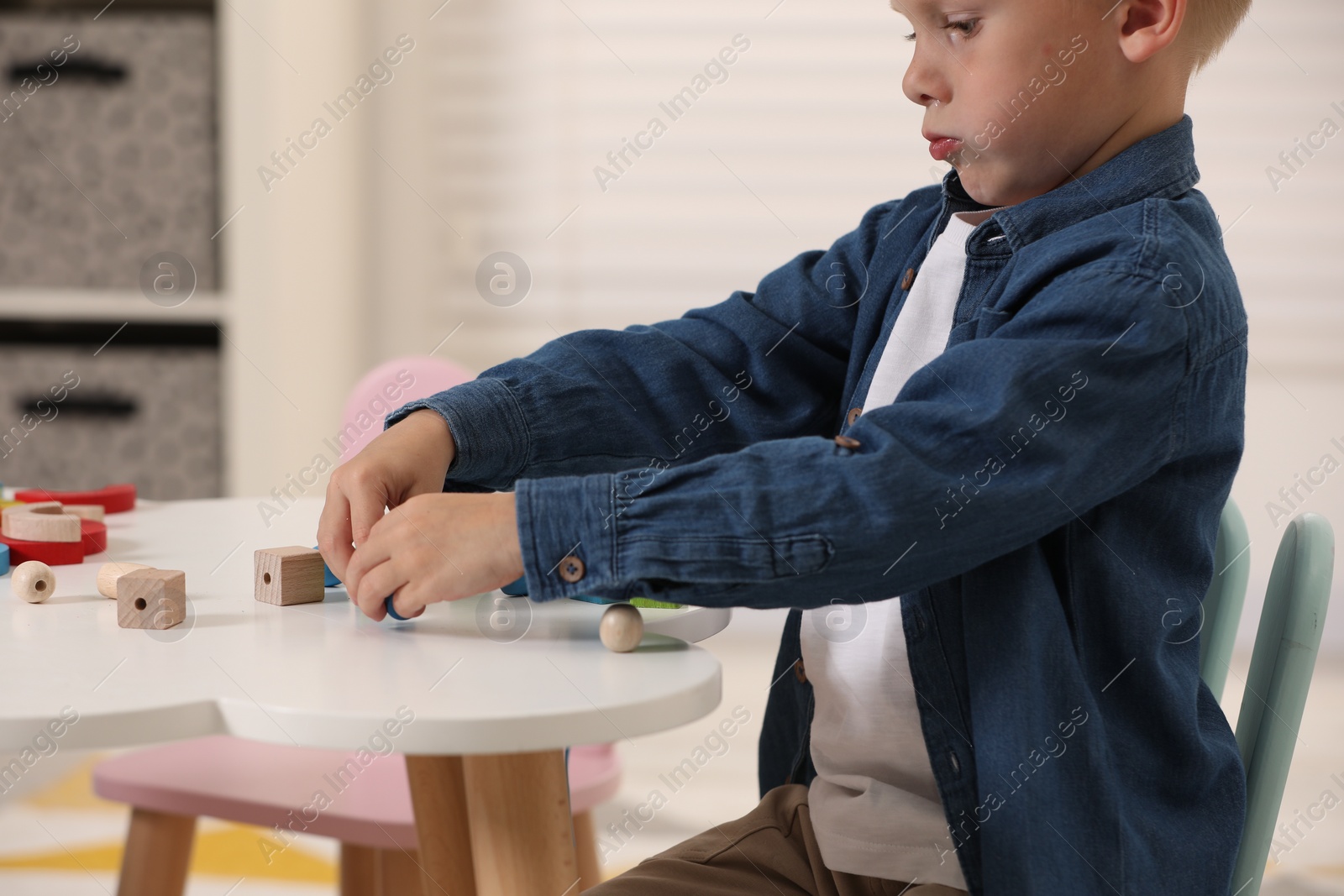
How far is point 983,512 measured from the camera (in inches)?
24.0

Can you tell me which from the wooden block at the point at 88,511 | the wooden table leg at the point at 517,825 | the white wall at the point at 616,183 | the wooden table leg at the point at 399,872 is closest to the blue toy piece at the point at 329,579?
the wooden table leg at the point at 517,825

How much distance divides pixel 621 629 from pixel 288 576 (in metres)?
0.21

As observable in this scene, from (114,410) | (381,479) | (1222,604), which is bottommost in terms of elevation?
(1222,604)

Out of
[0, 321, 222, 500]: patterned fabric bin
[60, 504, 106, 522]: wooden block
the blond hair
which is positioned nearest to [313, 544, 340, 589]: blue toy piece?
[60, 504, 106, 522]: wooden block

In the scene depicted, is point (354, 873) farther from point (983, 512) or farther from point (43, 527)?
point (983, 512)

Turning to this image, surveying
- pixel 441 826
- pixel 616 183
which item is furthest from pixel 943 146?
pixel 616 183

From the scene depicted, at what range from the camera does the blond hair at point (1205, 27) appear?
744mm

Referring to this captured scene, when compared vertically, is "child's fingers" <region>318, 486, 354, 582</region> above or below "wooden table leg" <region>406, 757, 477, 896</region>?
above

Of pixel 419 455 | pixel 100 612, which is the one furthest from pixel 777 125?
pixel 100 612

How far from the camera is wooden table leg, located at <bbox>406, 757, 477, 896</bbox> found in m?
0.85

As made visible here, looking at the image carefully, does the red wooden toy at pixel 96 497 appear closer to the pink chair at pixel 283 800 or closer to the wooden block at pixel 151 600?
the pink chair at pixel 283 800

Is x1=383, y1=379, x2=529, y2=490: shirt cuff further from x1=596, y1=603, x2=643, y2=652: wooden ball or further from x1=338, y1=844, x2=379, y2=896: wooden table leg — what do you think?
x1=338, y1=844, x2=379, y2=896: wooden table leg

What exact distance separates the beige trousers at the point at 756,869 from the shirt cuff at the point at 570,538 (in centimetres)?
20

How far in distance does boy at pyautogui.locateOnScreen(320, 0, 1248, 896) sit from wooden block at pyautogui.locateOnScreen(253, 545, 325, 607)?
0.02m
